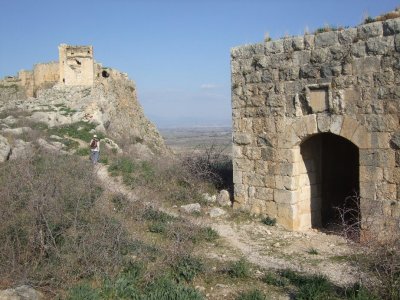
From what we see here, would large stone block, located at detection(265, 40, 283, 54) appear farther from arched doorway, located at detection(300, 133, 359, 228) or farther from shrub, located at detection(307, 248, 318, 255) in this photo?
shrub, located at detection(307, 248, 318, 255)

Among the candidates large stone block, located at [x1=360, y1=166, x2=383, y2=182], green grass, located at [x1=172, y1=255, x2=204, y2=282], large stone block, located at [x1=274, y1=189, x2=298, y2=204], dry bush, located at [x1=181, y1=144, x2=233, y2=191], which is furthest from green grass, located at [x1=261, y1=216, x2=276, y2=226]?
green grass, located at [x1=172, y1=255, x2=204, y2=282]

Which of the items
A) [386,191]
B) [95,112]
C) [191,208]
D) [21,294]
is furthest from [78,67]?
[21,294]

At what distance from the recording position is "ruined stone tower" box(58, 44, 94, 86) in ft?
79.0

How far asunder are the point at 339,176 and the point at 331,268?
4027 millimetres

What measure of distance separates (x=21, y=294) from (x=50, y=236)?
1184 mm

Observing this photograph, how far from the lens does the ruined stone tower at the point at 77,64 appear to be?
24.1 m

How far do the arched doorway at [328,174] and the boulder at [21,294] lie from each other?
5.68 metres

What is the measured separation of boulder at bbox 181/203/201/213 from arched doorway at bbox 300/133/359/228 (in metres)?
2.36

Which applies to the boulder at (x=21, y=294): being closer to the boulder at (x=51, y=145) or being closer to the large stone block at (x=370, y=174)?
the large stone block at (x=370, y=174)

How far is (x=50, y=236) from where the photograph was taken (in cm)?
594

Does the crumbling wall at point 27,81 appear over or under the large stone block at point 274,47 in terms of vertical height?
over

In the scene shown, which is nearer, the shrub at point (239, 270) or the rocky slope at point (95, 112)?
the shrub at point (239, 270)

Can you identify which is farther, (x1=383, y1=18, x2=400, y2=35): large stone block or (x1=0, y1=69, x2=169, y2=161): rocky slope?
(x1=0, y1=69, x2=169, y2=161): rocky slope

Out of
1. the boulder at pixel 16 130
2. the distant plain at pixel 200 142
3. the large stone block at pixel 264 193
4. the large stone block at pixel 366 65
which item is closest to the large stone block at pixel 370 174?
the large stone block at pixel 366 65
